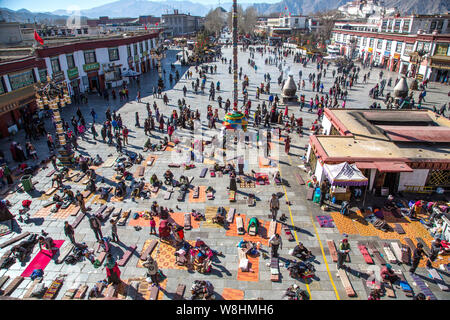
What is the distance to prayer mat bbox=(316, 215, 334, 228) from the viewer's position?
14266mm

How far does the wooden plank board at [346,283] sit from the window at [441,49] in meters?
43.7

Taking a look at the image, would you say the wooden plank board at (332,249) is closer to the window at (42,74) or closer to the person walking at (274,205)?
the person walking at (274,205)

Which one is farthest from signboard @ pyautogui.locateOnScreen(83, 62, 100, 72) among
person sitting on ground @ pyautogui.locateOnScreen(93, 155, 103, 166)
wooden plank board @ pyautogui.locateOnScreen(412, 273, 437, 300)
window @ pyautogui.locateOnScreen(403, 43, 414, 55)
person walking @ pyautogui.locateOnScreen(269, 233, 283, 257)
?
window @ pyautogui.locateOnScreen(403, 43, 414, 55)

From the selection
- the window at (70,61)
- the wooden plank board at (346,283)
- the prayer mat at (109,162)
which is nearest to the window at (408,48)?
the wooden plank board at (346,283)

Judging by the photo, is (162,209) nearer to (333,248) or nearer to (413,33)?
(333,248)

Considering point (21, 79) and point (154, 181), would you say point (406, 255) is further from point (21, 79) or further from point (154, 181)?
point (21, 79)

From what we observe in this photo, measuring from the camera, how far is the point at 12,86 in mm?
25828

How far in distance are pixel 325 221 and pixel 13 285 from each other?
13.6 meters

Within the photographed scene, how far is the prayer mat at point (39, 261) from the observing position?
11857mm

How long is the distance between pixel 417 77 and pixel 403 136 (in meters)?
33.7

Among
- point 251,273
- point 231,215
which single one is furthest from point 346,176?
point 251,273

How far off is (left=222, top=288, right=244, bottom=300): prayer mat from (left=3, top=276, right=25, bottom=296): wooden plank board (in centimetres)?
795

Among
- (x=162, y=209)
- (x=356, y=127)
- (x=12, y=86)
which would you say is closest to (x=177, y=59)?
(x=12, y=86)

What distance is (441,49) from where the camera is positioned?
41562 millimetres
